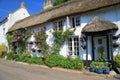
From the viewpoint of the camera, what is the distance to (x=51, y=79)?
1117cm

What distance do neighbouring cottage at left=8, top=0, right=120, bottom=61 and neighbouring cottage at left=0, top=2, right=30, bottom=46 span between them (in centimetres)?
1408

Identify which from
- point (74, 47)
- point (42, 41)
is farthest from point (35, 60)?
point (74, 47)

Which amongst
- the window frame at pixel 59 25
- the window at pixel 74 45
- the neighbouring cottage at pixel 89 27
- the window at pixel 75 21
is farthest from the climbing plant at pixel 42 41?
the window at pixel 75 21

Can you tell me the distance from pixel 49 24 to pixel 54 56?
4.59 metres

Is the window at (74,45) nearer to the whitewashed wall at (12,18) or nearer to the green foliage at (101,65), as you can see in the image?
the green foliage at (101,65)

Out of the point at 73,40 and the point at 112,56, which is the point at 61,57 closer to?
the point at 73,40

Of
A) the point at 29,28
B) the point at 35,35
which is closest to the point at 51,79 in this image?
the point at 35,35

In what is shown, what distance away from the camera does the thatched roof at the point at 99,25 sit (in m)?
13.8

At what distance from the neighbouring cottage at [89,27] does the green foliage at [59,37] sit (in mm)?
371

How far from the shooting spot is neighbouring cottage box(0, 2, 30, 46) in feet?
106

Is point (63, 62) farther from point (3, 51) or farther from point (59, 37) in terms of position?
point (3, 51)

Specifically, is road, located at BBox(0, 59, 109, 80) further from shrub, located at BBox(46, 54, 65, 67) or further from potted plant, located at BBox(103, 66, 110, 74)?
shrub, located at BBox(46, 54, 65, 67)

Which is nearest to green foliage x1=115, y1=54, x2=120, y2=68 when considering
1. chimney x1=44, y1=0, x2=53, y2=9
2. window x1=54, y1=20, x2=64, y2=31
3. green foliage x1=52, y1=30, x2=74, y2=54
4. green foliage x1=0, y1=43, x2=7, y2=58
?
green foliage x1=52, y1=30, x2=74, y2=54

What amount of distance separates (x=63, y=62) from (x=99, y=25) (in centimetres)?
488
